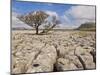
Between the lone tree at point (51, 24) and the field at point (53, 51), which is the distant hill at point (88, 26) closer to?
the field at point (53, 51)

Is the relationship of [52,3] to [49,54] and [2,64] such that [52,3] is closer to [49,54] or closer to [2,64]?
[49,54]

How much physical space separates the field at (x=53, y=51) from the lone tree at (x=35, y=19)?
9cm

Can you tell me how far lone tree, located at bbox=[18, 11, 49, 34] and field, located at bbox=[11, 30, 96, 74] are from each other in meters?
0.09

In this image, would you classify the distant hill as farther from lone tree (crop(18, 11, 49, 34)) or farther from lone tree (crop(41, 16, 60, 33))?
lone tree (crop(18, 11, 49, 34))

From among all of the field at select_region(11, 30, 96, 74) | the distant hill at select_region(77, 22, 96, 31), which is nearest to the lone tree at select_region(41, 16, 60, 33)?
the field at select_region(11, 30, 96, 74)

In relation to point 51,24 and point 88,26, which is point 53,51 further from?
point 88,26

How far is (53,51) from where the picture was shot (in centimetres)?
256

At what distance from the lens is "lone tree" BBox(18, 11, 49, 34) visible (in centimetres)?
248

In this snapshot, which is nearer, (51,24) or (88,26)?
(51,24)

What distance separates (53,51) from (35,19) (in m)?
0.45

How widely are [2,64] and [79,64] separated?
3.14ft

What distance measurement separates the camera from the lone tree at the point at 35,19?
248 centimetres

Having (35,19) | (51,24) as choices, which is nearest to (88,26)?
(51,24)

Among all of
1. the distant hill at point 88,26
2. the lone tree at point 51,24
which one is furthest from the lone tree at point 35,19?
the distant hill at point 88,26
